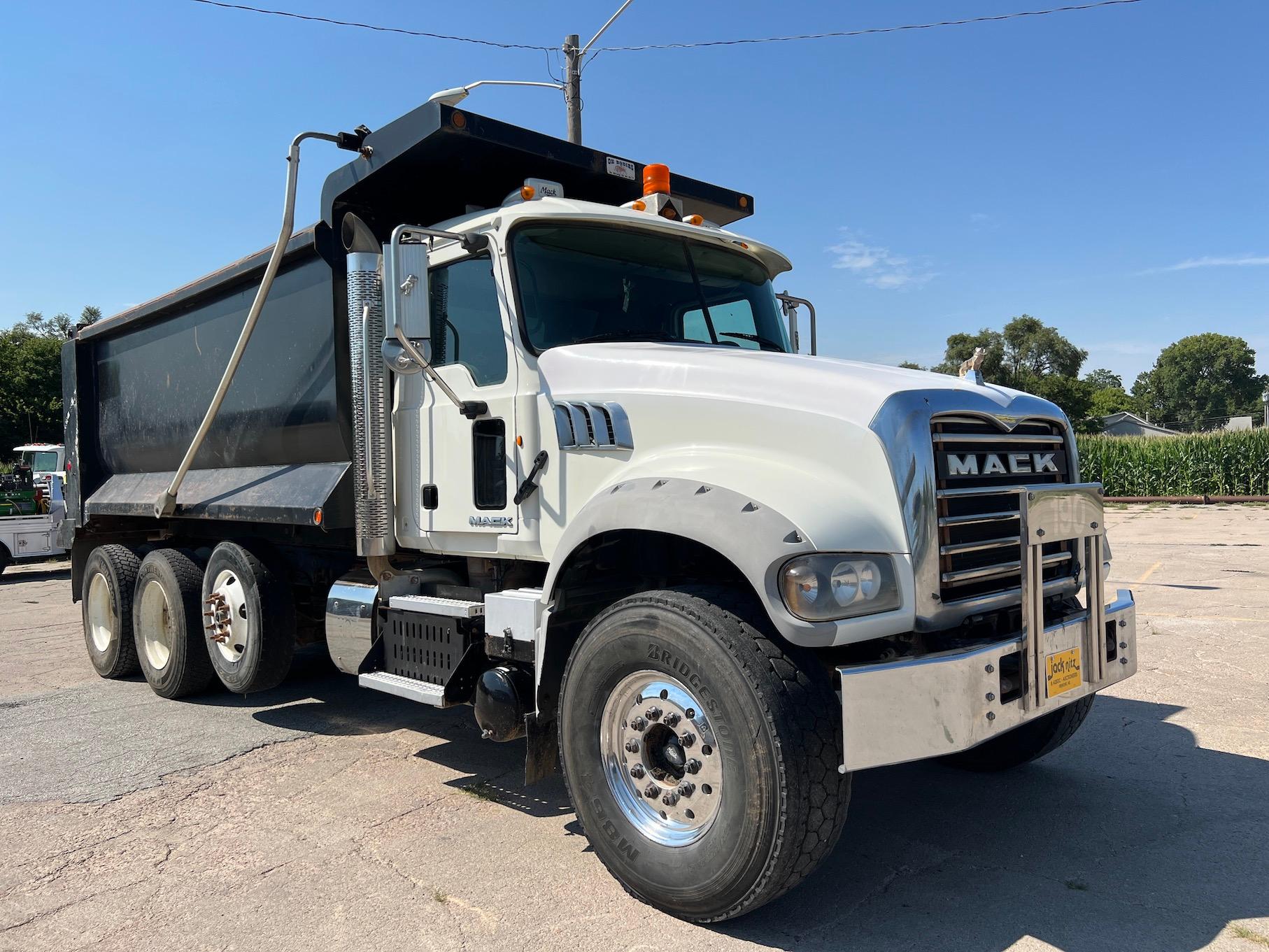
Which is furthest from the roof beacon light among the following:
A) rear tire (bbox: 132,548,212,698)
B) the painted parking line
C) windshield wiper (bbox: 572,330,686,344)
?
the painted parking line

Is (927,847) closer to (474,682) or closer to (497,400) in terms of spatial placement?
(474,682)

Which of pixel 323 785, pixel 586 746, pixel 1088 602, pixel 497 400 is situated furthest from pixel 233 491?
pixel 1088 602

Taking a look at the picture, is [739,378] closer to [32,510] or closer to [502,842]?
[502,842]

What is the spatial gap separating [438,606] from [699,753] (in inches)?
72.2

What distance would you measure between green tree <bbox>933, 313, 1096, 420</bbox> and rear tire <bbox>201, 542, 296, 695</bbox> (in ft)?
233

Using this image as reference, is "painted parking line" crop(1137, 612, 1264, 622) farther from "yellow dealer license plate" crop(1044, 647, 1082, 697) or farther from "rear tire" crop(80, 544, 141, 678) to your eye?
"rear tire" crop(80, 544, 141, 678)

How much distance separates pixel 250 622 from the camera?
230 inches

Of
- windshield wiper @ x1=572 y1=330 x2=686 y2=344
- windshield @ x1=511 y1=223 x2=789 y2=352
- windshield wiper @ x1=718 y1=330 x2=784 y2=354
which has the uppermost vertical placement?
windshield @ x1=511 y1=223 x2=789 y2=352

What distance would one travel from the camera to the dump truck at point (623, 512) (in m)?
2.99

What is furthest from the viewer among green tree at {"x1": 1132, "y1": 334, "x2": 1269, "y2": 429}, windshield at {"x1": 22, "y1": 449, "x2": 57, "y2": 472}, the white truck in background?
green tree at {"x1": 1132, "y1": 334, "x2": 1269, "y2": 429}

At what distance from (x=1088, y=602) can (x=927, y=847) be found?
1.18 m

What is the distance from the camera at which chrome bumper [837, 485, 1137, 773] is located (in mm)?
2879

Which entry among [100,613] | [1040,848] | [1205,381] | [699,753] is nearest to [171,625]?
[100,613]

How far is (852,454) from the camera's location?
3.16m
